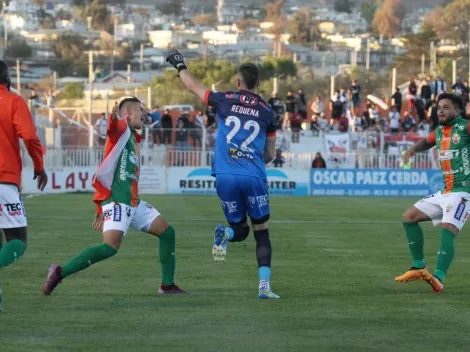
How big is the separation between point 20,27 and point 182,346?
149 meters

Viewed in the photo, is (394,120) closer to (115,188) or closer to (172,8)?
(115,188)

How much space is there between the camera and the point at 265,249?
11.2 meters

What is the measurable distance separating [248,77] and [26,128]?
215cm

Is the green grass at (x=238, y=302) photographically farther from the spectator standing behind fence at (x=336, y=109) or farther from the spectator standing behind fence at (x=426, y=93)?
the spectator standing behind fence at (x=426, y=93)

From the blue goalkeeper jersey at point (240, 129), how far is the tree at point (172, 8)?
178536 millimetres

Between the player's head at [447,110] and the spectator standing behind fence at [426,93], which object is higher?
the player's head at [447,110]

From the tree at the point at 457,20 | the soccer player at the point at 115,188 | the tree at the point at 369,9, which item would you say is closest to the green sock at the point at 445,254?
the soccer player at the point at 115,188

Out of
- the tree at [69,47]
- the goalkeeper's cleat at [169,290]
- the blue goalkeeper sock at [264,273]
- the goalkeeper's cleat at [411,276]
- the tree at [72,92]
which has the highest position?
the blue goalkeeper sock at [264,273]

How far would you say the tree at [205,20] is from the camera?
181875mm

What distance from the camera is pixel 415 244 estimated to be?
12.5 meters

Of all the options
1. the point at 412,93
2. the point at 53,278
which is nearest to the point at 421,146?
the point at 53,278

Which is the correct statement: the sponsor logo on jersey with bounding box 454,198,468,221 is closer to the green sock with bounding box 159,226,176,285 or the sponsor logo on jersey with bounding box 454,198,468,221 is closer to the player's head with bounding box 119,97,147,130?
the green sock with bounding box 159,226,176,285

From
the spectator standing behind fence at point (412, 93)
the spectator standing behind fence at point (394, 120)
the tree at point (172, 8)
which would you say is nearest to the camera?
the spectator standing behind fence at point (394, 120)

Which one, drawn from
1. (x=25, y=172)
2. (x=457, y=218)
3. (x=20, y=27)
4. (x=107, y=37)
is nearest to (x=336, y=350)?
(x=457, y=218)
